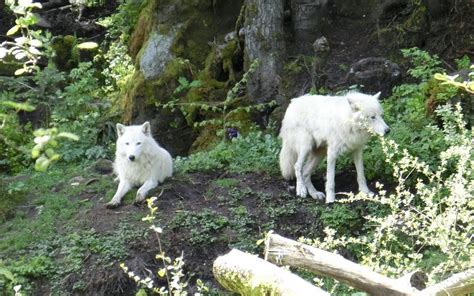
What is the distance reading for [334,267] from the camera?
4551mm

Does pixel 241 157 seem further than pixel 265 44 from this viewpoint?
No


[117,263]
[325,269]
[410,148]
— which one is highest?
[325,269]

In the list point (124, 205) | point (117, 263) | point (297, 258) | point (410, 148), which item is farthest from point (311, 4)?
point (297, 258)

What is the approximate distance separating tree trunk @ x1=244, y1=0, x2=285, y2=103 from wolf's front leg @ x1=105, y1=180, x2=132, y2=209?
3.63 metres

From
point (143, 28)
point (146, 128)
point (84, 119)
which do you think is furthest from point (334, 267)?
point (143, 28)

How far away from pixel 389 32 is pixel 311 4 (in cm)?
153

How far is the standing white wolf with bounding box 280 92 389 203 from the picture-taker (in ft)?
29.0

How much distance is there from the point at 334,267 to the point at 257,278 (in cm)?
58

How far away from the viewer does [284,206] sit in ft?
29.8

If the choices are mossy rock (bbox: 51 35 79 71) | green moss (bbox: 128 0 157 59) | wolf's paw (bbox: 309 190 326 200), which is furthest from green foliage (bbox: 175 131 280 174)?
mossy rock (bbox: 51 35 79 71)

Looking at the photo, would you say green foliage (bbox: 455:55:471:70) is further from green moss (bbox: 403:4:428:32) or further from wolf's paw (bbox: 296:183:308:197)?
wolf's paw (bbox: 296:183:308:197)

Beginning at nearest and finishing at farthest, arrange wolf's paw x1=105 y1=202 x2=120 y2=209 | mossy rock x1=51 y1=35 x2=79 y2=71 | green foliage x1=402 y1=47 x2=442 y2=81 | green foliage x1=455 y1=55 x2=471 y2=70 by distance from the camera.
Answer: wolf's paw x1=105 y1=202 x2=120 y2=209
green foliage x1=402 y1=47 x2=442 y2=81
green foliage x1=455 y1=55 x2=471 y2=70
mossy rock x1=51 y1=35 x2=79 y2=71

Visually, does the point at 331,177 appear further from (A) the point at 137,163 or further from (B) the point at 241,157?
(A) the point at 137,163

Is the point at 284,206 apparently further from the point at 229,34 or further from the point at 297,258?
the point at 229,34
